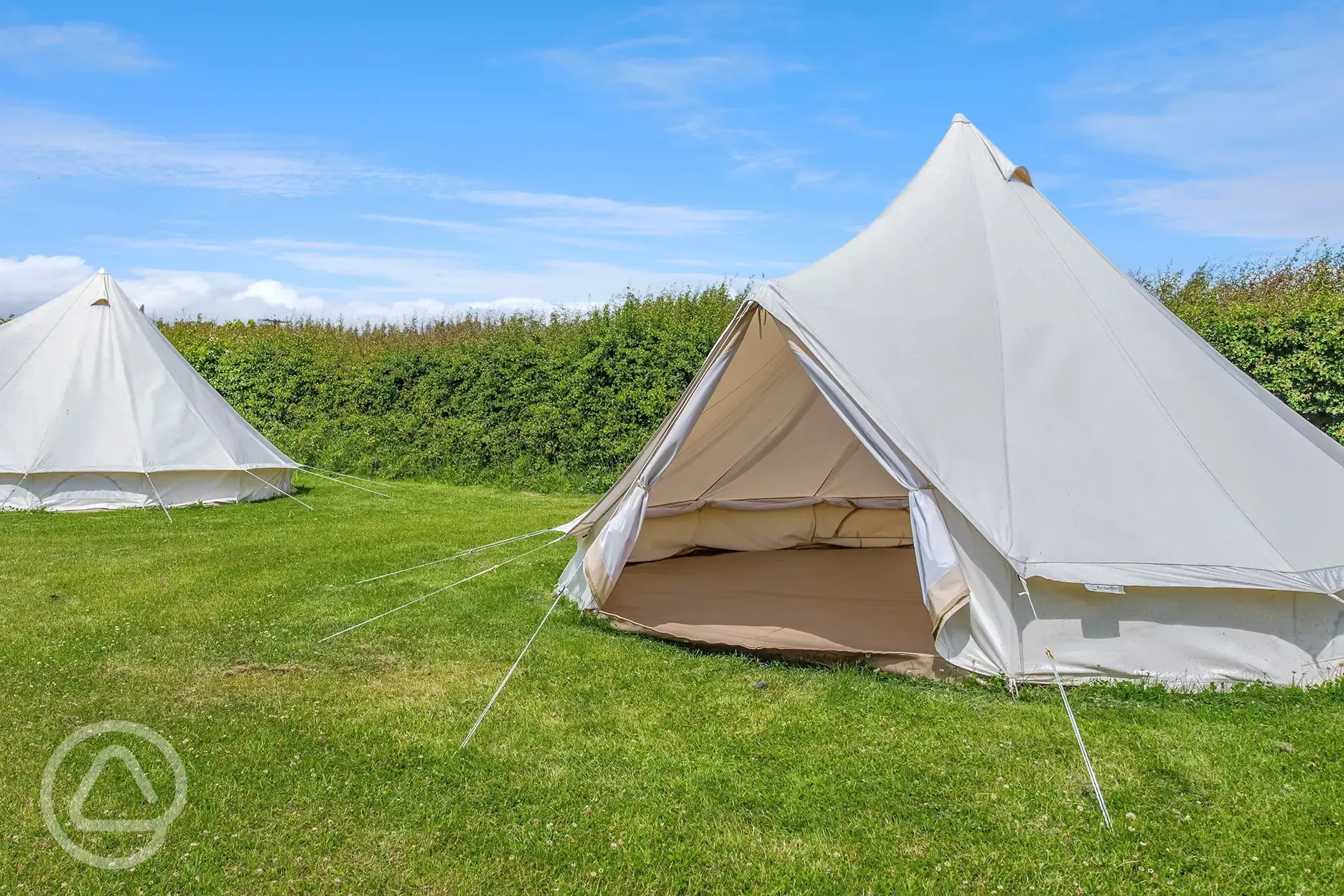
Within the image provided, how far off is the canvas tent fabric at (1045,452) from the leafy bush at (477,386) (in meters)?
5.58

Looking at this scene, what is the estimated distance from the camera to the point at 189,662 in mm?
4742

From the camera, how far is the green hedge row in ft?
26.5

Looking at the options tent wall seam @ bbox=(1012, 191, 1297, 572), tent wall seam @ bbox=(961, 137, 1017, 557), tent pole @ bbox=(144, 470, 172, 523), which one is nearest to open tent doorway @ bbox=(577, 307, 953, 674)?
tent wall seam @ bbox=(961, 137, 1017, 557)

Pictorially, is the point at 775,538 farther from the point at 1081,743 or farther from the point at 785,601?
the point at 1081,743

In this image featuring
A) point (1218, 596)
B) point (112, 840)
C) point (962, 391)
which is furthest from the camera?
point (962, 391)

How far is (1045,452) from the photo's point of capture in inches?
174

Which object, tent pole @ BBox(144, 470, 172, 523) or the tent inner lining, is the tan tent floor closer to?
the tent inner lining

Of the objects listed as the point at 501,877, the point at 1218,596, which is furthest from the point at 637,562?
the point at 501,877

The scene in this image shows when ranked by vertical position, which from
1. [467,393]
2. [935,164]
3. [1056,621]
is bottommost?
[1056,621]

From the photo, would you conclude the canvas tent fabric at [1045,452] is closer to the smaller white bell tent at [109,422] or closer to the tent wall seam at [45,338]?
the smaller white bell tent at [109,422]

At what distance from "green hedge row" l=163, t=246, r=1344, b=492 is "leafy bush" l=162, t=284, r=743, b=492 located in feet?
0.06

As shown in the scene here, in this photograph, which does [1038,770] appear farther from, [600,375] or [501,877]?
[600,375]

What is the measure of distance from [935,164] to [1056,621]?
2.62 meters

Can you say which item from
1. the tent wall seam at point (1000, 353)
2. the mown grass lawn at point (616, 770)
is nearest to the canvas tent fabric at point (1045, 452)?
the tent wall seam at point (1000, 353)
